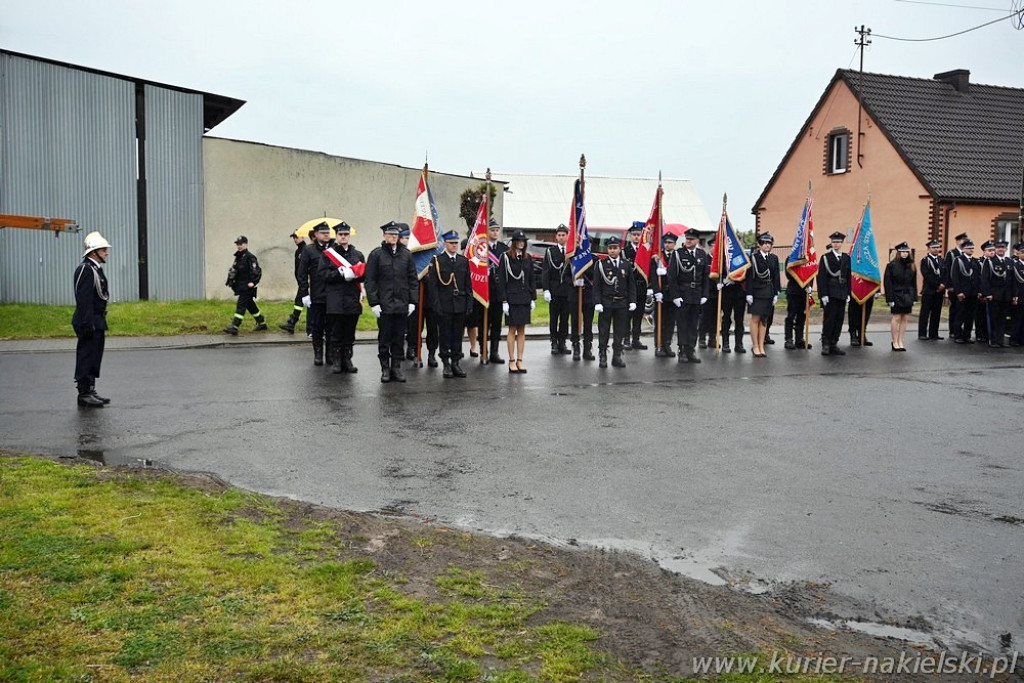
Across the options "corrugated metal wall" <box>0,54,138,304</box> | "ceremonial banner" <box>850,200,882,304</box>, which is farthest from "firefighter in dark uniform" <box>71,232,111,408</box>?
"ceremonial banner" <box>850,200,882,304</box>

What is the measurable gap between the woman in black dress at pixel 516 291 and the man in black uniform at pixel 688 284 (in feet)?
8.15

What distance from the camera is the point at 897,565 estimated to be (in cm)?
550

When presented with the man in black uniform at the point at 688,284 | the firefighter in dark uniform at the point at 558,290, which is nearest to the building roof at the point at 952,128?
the man in black uniform at the point at 688,284

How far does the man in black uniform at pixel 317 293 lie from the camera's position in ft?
47.0

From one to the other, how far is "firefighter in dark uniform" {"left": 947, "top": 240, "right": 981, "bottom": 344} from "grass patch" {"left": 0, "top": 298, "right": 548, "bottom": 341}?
1187cm

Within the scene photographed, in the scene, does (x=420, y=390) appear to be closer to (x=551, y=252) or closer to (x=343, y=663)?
(x=551, y=252)

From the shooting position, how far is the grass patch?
60.0 ft

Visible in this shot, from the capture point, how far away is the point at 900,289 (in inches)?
723

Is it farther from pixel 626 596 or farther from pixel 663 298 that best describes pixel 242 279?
pixel 626 596

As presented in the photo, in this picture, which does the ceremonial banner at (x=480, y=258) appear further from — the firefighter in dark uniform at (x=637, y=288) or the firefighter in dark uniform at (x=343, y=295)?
the firefighter in dark uniform at (x=637, y=288)

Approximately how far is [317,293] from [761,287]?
7823 mm

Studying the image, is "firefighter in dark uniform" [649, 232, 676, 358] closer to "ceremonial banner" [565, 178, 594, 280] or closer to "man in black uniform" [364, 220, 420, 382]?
"ceremonial banner" [565, 178, 594, 280]

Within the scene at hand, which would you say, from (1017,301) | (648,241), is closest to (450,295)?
(648,241)

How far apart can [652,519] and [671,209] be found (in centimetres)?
5215
